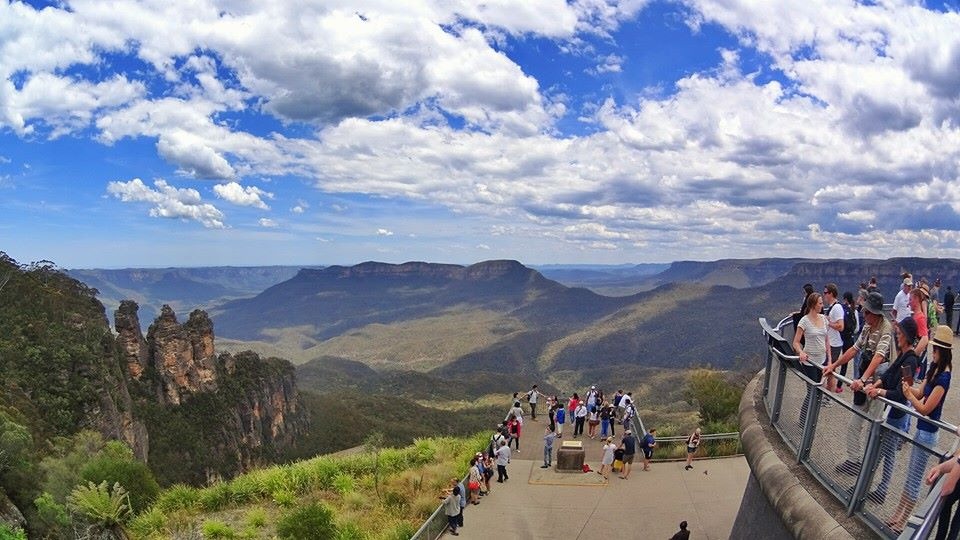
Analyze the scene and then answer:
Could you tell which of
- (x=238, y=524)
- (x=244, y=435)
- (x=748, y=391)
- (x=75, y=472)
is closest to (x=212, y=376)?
(x=244, y=435)

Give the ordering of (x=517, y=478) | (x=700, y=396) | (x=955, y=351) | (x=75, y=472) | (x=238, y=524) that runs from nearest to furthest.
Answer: (x=955, y=351)
(x=238, y=524)
(x=517, y=478)
(x=75, y=472)
(x=700, y=396)

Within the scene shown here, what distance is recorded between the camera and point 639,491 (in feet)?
54.4

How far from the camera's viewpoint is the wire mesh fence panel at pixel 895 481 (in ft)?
16.2

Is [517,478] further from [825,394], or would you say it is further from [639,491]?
Result: [825,394]

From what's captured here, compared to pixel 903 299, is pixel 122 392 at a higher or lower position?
lower

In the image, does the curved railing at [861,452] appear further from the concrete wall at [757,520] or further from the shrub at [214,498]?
the shrub at [214,498]

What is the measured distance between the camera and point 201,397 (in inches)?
3615

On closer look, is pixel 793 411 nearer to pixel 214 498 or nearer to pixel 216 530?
pixel 216 530

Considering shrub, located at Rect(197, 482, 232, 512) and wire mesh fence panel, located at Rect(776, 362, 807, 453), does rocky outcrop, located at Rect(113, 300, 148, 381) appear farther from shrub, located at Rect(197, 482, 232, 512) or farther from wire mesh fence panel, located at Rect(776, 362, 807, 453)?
wire mesh fence panel, located at Rect(776, 362, 807, 453)

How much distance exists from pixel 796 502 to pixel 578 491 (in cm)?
1130

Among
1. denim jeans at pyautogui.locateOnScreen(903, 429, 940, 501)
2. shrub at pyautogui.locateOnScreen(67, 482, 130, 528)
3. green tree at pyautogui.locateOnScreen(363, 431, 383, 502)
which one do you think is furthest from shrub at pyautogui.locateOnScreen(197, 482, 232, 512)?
denim jeans at pyautogui.locateOnScreen(903, 429, 940, 501)

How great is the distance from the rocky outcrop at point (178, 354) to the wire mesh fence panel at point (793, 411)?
92.9 m

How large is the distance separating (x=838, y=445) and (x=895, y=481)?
3.18 feet

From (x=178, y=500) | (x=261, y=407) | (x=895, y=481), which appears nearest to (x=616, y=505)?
(x=895, y=481)
